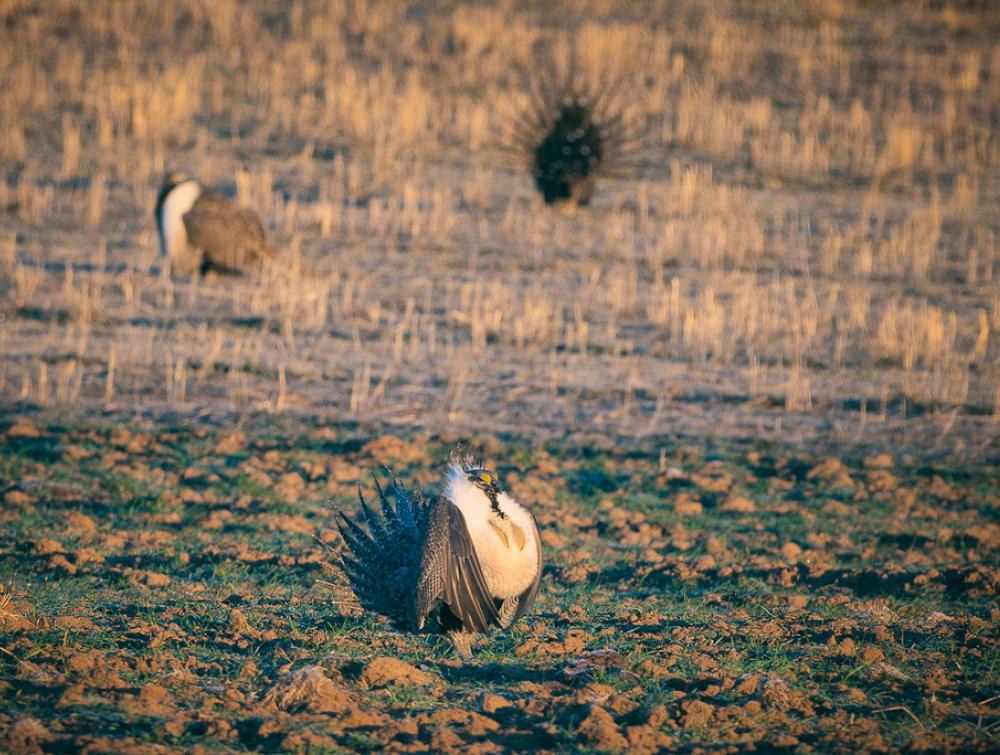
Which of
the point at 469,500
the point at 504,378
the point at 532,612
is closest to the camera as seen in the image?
the point at 469,500

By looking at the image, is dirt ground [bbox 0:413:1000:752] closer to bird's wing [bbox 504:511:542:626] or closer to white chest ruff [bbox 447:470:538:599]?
bird's wing [bbox 504:511:542:626]

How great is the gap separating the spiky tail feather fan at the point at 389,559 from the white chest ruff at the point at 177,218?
21.2 ft

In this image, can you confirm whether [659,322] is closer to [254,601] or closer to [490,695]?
[254,601]

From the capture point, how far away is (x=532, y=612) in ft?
19.5

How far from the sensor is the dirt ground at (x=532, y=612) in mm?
4629

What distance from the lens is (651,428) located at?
914cm

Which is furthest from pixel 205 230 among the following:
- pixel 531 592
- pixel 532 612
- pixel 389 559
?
pixel 531 592

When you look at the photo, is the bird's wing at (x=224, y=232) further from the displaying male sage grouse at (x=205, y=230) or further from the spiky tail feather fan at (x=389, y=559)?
the spiky tail feather fan at (x=389, y=559)

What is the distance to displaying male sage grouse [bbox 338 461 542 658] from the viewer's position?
483 cm

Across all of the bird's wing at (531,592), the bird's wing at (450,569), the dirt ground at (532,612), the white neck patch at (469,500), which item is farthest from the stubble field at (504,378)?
the white neck patch at (469,500)

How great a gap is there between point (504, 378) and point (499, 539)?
16.3 feet

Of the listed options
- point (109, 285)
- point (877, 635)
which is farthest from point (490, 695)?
point (109, 285)

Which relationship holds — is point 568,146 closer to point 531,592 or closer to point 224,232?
point 224,232

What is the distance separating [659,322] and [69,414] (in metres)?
4.59
